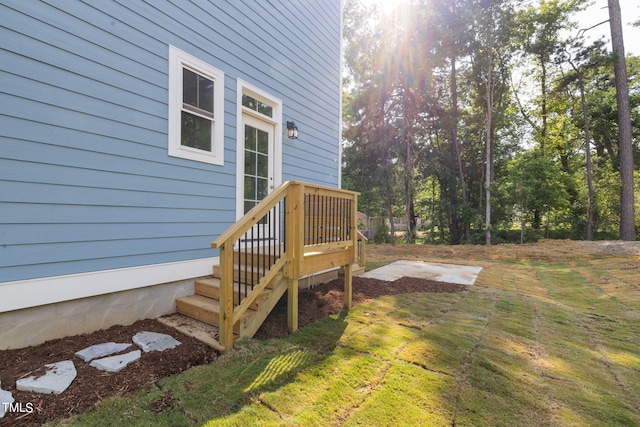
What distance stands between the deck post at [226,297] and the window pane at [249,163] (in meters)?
2.13

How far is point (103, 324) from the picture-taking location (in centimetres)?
277

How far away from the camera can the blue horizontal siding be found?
Result: 2.30 metres

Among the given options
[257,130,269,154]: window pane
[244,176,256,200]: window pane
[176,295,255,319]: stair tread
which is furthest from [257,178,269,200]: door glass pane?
[176,295,255,319]: stair tread

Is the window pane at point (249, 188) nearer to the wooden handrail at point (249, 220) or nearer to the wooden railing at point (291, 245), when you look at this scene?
the wooden railing at point (291, 245)

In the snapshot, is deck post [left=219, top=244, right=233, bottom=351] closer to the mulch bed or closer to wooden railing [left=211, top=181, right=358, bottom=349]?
wooden railing [left=211, top=181, right=358, bottom=349]

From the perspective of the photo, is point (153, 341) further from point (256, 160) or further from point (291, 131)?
point (291, 131)

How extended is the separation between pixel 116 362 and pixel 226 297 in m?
0.92

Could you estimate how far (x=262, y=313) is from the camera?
9.32 ft

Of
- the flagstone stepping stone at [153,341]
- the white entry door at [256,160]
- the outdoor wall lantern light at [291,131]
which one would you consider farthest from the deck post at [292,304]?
the outdoor wall lantern light at [291,131]

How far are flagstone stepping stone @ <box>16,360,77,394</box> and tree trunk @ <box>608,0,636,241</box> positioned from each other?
15.2m

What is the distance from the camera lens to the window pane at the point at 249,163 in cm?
429

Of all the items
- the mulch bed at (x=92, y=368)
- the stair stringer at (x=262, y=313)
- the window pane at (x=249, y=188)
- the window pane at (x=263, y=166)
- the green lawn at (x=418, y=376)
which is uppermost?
the window pane at (x=263, y=166)

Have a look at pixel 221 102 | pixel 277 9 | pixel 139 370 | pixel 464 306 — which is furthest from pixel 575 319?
pixel 277 9

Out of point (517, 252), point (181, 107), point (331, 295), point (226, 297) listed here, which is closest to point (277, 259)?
point (226, 297)
